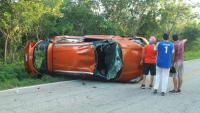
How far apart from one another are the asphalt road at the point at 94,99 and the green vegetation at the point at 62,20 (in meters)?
1.22

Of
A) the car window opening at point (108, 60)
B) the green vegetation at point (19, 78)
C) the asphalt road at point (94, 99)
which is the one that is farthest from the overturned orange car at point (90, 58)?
the asphalt road at point (94, 99)

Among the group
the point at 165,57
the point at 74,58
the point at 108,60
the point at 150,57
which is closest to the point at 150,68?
the point at 150,57


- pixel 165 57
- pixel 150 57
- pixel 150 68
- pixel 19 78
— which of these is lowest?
pixel 19 78

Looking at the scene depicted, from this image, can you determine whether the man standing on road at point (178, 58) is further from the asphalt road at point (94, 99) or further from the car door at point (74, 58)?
the car door at point (74, 58)

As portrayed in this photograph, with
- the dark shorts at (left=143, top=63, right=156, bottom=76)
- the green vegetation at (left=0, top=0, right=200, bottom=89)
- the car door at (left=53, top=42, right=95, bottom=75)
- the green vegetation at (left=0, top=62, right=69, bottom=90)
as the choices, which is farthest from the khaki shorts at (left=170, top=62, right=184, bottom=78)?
the green vegetation at (left=0, top=0, right=200, bottom=89)

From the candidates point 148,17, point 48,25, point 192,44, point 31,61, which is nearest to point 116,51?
point 31,61

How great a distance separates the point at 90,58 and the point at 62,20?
25.9 feet

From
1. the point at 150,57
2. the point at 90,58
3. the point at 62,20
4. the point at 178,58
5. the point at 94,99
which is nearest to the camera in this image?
the point at 94,99

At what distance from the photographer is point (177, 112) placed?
17.5ft

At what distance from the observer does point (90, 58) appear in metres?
8.45

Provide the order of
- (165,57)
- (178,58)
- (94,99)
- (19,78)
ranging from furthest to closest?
(19,78)
(178,58)
(165,57)
(94,99)

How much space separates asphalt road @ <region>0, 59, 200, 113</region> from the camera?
17.7 feet

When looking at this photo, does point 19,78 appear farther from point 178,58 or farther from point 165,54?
point 178,58

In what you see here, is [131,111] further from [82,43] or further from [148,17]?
[148,17]
